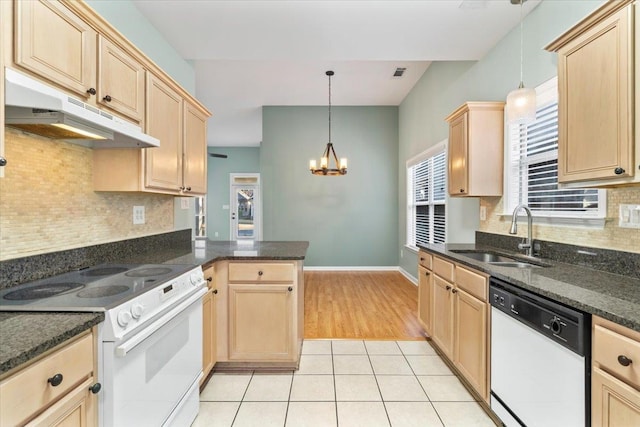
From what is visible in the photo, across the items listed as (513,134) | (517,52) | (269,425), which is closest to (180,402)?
(269,425)

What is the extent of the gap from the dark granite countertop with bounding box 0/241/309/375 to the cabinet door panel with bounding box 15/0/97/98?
0.83m

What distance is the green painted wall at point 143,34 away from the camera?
6.89ft

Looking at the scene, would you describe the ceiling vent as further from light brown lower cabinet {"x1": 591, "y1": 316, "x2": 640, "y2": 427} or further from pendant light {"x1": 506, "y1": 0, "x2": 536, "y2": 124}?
light brown lower cabinet {"x1": 591, "y1": 316, "x2": 640, "y2": 427}

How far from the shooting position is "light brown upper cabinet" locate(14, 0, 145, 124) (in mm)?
1169

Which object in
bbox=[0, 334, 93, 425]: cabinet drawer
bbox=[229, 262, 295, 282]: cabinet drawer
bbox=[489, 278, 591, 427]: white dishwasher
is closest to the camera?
bbox=[0, 334, 93, 425]: cabinet drawer

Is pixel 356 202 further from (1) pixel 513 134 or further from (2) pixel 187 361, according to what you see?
(2) pixel 187 361

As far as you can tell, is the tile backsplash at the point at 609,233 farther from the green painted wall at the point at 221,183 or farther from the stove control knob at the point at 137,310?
the green painted wall at the point at 221,183

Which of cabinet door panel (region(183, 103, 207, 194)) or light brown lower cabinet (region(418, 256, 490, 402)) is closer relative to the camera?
light brown lower cabinet (region(418, 256, 490, 402))

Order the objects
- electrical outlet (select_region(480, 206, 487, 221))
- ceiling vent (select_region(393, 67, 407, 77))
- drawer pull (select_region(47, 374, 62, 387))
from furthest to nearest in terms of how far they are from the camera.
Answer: ceiling vent (select_region(393, 67, 407, 77)) → electrical outlet (select_region(480, 206, 487, 221)) → drawer pull (select_region(47, 374, 62, 387))

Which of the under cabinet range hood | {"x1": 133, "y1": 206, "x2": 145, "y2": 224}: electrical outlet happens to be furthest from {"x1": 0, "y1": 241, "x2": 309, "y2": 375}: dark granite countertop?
the under cabinet range hood

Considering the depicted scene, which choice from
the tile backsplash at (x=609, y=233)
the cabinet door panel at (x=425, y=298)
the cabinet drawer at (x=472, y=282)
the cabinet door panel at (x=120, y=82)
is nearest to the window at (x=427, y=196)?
the cabinet door panel at (x=425, y=298)

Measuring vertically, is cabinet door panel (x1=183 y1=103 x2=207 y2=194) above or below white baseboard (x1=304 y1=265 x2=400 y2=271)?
above

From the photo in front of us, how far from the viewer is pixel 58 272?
163 cm

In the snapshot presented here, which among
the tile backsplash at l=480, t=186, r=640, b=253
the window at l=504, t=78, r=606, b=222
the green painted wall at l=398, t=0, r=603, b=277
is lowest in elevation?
the tile backsplash at l=480, t=186, r=640, b=253
